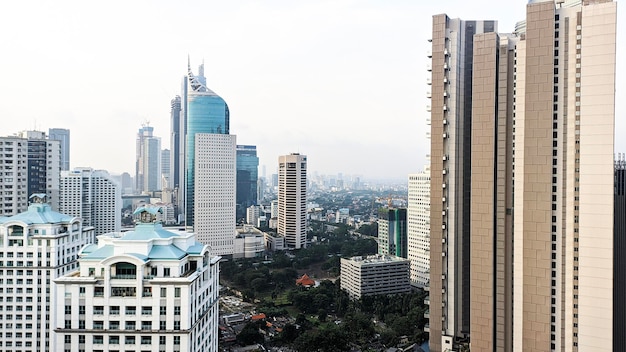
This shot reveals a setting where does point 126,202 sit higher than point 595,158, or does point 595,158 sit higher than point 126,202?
point 595,158

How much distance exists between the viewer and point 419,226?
74.5 feet

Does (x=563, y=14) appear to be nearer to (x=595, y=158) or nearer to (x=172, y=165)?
(x=595, y=158)

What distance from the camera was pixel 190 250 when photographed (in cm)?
666

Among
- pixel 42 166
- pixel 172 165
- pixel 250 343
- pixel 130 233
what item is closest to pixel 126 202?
pixel 172 165

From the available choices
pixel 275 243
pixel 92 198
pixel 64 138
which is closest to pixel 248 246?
pixel 275 243

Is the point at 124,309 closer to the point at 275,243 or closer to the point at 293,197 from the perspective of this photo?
the point at 275,243

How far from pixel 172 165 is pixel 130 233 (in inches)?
1692

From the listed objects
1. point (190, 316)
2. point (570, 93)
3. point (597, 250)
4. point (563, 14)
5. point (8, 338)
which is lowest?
point (8, 338)

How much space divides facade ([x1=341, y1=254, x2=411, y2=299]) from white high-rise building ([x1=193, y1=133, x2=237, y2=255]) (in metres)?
9.97

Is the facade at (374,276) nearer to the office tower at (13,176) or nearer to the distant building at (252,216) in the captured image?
the office tower at (13,176)

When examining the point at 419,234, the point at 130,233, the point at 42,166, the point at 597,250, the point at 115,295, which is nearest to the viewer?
the point at 115,295

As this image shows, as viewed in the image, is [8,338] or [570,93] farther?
[8,338]

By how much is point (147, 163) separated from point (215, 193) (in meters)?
26.5

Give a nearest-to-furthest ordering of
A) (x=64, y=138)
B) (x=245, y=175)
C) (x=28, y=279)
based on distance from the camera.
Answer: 1. (x=28, y=279)
2. (x=64, y=138)
3. (x=245, y=175)
